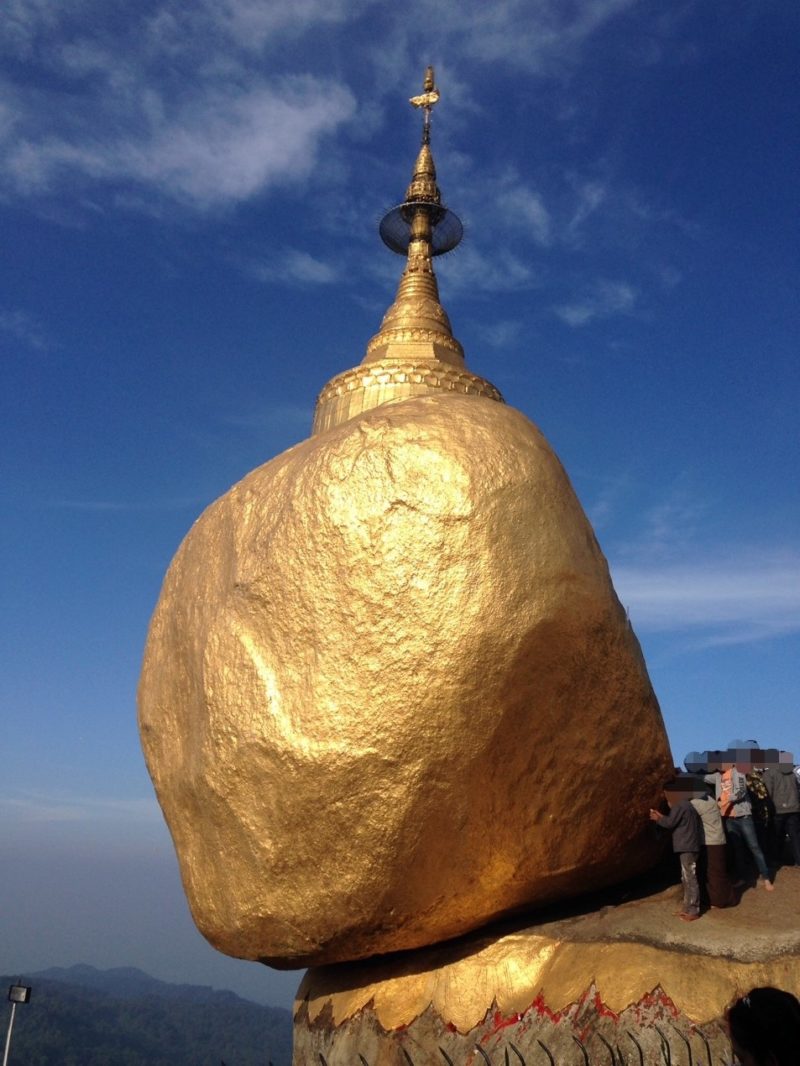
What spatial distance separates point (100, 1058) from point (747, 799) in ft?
276

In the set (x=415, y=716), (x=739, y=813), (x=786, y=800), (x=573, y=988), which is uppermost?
(x=415, y=716)

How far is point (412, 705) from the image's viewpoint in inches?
208

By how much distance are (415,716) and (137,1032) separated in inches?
4237

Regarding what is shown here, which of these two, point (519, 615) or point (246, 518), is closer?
point (519, 615)

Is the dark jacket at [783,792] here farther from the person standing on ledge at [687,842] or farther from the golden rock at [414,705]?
the golden rock at [414,705]

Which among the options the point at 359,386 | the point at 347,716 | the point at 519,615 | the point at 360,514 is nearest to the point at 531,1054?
the point at 347,716

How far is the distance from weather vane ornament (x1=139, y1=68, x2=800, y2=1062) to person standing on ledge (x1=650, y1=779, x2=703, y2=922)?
187 mm

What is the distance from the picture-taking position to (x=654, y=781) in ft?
20.4

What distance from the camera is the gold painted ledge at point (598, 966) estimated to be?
16.6 feet

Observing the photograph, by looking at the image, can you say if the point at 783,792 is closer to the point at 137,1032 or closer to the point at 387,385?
the point at 387,385

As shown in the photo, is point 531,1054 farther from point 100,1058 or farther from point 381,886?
point 100,1058

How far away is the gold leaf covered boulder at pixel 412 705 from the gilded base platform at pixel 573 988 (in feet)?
1.07

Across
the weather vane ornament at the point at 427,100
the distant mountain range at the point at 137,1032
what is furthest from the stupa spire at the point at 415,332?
the distant mountain range at the point at 137,1032

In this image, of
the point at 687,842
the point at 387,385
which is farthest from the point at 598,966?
the point at 387,385
